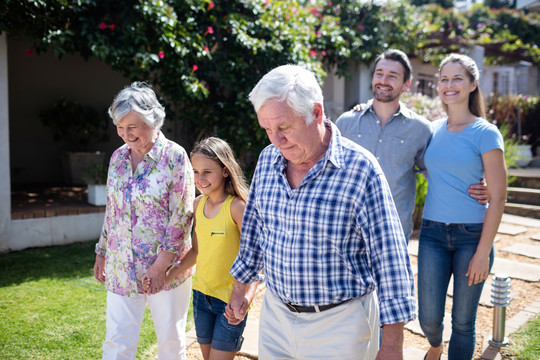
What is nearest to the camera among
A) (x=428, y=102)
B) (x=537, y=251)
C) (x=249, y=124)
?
(x=537, y=251)

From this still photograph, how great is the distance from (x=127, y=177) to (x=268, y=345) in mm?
1169

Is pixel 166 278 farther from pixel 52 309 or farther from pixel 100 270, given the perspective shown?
pixel 52 309

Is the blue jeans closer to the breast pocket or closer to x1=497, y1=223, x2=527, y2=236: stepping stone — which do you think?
the breast pocket

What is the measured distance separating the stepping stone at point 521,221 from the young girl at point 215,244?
5.82 m

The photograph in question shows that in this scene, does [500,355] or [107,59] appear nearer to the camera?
[500,355]

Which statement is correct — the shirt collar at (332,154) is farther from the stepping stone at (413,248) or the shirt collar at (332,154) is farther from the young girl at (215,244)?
the stepping stone at (413,248)

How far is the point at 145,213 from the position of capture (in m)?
2.37

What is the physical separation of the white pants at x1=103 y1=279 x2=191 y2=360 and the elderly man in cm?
92

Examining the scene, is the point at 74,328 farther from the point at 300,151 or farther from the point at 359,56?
the point at 359,56

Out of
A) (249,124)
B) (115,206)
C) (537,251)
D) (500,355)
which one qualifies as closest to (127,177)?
(115,206)

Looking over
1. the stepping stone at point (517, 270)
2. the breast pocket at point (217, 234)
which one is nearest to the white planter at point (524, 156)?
the stepping stone at point (517, 270)

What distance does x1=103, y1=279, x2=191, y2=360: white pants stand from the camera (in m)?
2.40

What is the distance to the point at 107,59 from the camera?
5.64 meters

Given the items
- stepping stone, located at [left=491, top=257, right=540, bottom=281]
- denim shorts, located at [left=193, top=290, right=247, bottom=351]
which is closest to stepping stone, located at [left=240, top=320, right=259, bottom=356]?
denim shorts, located at [left=193, top=290, right=247, bottom=351]
